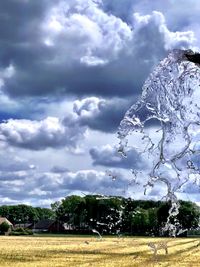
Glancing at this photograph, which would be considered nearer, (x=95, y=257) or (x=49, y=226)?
(x=95, y=257)

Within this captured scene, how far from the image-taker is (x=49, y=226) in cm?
17988

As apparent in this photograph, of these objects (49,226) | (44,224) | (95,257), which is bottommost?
(95,257)

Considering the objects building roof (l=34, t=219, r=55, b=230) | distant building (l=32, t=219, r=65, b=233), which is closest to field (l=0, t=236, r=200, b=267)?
distant building (l=32, t=219, r=65, b=233)

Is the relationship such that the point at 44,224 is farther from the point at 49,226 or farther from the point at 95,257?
the point at 95,257

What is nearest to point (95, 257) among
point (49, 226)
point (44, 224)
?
point (49, 226)

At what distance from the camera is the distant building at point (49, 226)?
17011 cm

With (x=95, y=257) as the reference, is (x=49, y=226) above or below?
above

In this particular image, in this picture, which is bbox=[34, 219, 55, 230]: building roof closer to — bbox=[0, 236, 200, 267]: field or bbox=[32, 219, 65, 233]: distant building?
bbox=[32, 219, 65, 233]: distant building

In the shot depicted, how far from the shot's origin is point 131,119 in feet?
30.9

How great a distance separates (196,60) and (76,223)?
14201 centimetres

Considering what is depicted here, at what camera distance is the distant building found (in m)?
170

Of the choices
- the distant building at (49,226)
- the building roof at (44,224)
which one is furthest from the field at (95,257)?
the building roof at (44,224)

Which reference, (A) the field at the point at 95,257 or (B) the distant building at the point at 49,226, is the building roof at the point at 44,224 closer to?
(B) the distant building at the point at 49,226

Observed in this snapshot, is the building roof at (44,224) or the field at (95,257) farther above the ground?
the building roof at (44,224)
